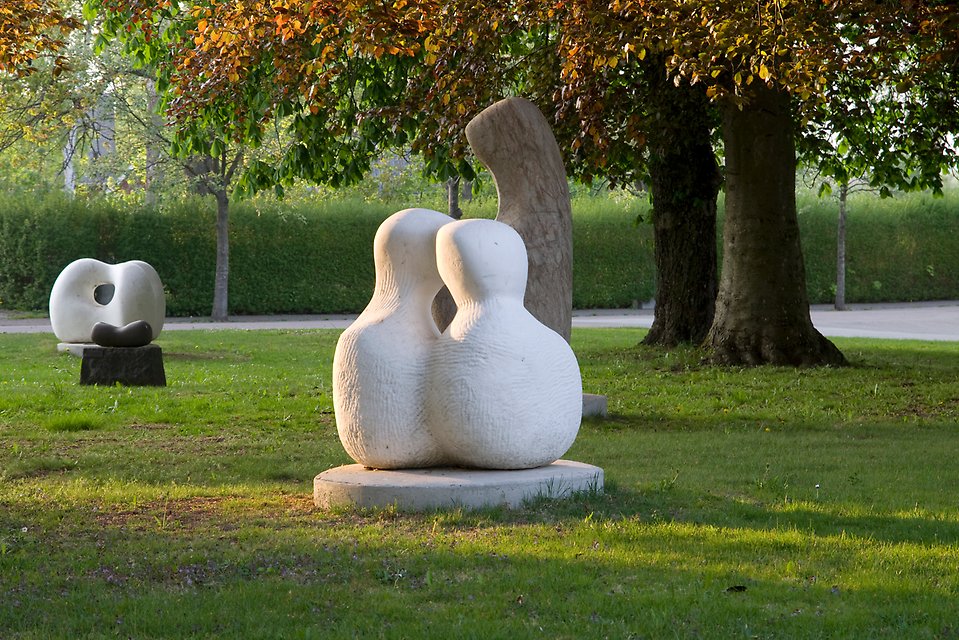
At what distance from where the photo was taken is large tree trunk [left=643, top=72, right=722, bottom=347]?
18.2 m

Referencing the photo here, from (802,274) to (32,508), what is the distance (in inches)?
446

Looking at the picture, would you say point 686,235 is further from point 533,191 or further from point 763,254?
point 533,191

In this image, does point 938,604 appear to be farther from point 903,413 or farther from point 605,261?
point 605,261

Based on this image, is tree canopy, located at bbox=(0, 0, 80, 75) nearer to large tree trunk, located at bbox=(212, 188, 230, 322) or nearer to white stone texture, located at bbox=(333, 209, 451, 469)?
white stone texture, located at bbox=(333, 209, 451, 469)

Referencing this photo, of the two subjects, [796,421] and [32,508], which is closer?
[32,508]

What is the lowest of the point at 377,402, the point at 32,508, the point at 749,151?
the point at 32,508

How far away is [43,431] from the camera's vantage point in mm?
11109

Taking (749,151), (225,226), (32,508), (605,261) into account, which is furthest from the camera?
(605,261)

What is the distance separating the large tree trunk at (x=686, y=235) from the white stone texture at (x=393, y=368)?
1085cm

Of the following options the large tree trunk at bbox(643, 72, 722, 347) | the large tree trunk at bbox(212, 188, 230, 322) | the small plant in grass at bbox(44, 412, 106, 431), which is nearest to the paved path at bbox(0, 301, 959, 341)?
the large tree trunk at bbox(212, 188, 230, 322)

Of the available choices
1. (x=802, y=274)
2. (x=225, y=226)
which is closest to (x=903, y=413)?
(x=802, y=274)

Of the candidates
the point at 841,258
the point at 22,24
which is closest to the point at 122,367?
the point at 22,24

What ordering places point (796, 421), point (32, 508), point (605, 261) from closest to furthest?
1. point (32, 508)
2. point (796, 421)
3. point (605, 261)

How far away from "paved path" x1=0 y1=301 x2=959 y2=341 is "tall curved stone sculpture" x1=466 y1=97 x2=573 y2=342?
564 inches
